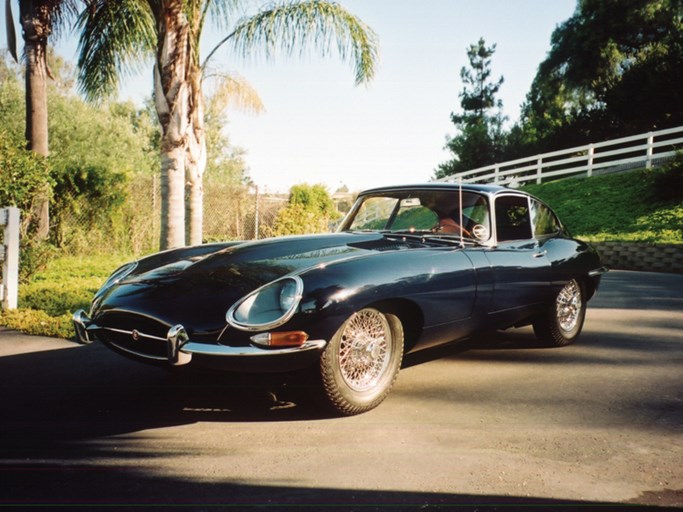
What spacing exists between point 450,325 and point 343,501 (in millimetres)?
1698

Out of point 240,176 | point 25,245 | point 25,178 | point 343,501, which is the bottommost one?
point 343,501

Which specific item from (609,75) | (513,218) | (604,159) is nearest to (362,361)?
(513,218)

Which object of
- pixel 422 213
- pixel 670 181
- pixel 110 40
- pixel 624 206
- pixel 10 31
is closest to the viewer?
pixel 422 213

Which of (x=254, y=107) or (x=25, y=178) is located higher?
(x=254, y=107)

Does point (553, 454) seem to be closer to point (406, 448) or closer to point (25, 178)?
point (406, 448)

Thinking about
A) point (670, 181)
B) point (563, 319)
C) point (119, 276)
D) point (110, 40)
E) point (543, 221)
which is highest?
point (110, 40)

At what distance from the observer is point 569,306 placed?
5262mm

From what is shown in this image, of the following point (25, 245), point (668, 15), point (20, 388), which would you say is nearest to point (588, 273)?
point (20, 388)

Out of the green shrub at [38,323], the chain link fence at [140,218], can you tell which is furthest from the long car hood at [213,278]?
the chain link fence at [140,218]

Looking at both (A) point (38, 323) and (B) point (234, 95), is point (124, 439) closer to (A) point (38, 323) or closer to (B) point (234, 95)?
(A) point (38, 323)

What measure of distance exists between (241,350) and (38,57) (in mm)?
11090

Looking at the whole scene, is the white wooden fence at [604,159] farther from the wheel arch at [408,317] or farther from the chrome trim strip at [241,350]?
the chrome trim strip at [241,350]

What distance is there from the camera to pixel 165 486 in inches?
97.0

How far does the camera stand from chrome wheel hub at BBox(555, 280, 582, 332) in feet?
16.9
